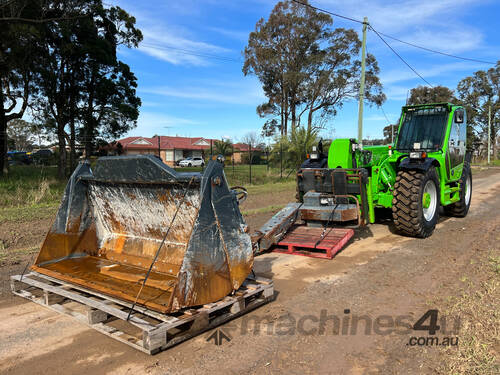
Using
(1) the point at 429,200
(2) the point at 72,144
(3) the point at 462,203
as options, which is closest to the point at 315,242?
(1) the point at 429,200

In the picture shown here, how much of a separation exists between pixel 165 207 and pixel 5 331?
6.29ft

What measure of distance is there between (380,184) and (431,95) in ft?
157

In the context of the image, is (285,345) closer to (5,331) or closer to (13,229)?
(5,331)

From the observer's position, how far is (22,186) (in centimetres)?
1342

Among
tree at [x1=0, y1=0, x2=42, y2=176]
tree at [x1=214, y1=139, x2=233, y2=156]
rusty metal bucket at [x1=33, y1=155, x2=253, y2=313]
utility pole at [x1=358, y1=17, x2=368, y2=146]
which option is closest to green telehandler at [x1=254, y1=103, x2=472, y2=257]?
rusty metal bucket at [x1=33, y1=155, x2=253, y2=313]

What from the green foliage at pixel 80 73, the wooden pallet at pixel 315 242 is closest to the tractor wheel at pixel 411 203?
the wooden pallet at pixel 315 242

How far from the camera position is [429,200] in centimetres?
768

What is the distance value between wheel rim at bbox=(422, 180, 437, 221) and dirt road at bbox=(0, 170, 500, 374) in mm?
1786

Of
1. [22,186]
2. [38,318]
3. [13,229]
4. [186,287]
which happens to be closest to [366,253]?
[186,287]

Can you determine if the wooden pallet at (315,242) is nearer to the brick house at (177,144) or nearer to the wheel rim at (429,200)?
the wheel rim at (429,200)

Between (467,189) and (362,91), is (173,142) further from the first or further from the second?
(467,189)

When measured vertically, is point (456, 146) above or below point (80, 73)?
below

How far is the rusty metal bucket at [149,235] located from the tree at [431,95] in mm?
50190

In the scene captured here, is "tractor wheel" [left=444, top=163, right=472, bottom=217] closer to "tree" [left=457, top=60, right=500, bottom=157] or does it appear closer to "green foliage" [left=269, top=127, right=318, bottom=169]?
"green foliage" [left=269, top=127, right=318, bottom=169]
